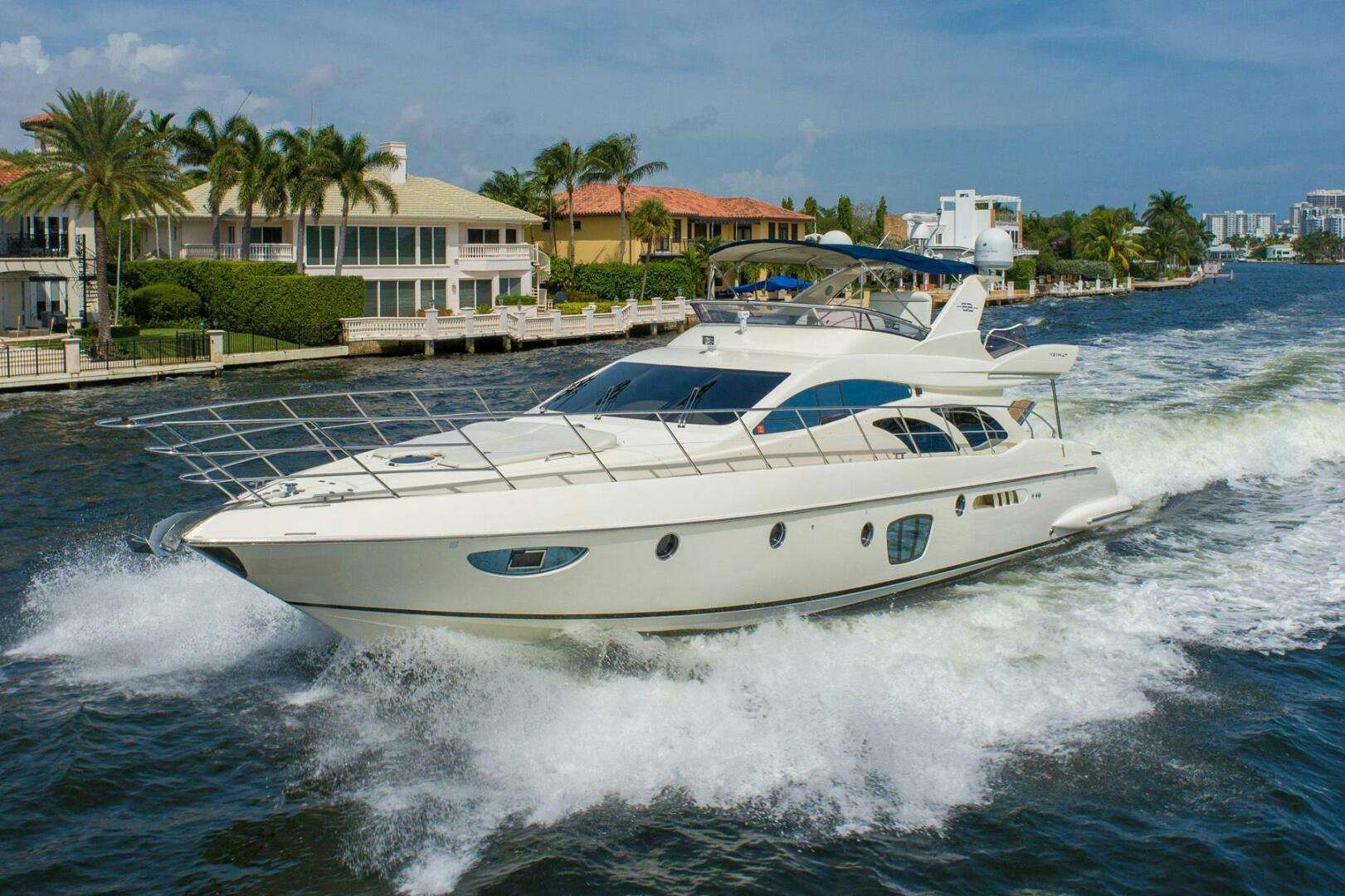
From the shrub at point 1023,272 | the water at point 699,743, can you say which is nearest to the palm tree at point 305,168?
the water at point 699,743

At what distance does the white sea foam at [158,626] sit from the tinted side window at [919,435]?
6332mm

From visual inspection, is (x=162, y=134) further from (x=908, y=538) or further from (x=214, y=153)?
(x=908, y=538)

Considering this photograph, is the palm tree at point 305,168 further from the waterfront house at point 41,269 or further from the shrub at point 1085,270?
the shrub at point 1085,270

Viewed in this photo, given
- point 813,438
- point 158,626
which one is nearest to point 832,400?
point 813,438

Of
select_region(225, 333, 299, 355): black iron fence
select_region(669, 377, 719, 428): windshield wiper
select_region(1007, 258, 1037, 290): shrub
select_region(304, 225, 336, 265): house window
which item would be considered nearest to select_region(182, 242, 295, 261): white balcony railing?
select_region(304, 225, 336, 265): house window

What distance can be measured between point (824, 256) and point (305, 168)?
122ft

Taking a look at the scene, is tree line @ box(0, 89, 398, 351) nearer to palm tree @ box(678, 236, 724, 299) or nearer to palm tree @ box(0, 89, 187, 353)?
palm tree @ box(0, 89, 187, 353)

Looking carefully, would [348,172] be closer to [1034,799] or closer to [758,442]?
[758,442]

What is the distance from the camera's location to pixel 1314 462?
19.4m

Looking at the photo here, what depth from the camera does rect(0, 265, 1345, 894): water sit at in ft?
25.8

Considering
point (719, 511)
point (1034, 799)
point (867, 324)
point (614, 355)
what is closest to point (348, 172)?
point (614, 355)

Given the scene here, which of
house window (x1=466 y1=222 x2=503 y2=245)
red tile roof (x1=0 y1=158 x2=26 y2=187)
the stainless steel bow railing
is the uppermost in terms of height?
red tile roof (x1=0 y1=158 x2=26 y2=187)

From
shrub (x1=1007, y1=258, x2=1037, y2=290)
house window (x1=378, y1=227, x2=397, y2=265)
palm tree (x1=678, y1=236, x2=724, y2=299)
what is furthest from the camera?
shrub (x1=1007, y1=258, x2=1037, y2=290)

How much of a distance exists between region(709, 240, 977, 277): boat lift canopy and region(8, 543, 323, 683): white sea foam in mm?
6963
